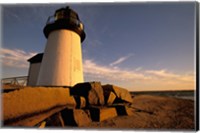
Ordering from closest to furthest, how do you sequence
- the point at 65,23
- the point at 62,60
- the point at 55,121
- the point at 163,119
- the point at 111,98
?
the point at 55,121 < the point at 163,119 < the point at 111,98 < the point at 62,60 < the point at 65,23

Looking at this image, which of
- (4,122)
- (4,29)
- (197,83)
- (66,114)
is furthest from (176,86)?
(4,29)

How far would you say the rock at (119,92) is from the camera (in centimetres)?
355

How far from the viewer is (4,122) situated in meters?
2.52

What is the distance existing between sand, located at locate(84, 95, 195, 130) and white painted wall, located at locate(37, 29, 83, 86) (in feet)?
3.76

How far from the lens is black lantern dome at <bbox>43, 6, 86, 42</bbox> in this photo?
143 inches

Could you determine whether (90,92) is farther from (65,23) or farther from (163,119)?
(65,23)

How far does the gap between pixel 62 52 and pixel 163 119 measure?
2.25 metres

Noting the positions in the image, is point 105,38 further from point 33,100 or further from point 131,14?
point 33,100

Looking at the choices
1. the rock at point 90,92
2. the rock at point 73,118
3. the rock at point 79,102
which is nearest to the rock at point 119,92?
the rock at point 90,92

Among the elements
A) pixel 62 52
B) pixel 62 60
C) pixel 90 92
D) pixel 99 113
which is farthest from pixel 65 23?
pixel 99 113

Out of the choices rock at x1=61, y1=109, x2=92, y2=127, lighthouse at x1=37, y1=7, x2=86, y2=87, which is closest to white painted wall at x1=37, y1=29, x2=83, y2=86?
lighthouse at x1=37, y1=7, x2=86, y2=87

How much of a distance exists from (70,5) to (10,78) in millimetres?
1506

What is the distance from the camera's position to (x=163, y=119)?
3080mm

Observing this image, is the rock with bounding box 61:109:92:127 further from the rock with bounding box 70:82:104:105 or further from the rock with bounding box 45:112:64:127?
the rock with bounding box 70:82:104:105
